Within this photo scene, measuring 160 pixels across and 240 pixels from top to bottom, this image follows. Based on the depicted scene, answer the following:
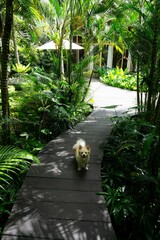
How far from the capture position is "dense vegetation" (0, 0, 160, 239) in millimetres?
3053

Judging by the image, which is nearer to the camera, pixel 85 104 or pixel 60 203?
pixel 60 203

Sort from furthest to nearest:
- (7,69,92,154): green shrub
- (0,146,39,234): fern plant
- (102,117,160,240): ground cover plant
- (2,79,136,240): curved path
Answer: (7,69,92,154): green shrub → (102,117,160,240): ground cover plant → (0,146,39,234): fern plant → (2,79,136,240): curved path

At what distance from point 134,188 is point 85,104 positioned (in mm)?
3767

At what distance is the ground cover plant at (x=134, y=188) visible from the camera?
9.35ft

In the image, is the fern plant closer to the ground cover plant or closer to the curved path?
the curved path

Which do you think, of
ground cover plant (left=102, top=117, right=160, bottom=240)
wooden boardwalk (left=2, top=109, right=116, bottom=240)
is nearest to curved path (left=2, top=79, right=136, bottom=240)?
wooden boardwalk (left=2, top=109, right=116, bottom=240)

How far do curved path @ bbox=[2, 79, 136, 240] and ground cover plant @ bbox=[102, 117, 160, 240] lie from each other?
11.4 inches

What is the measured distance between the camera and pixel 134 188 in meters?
3.58

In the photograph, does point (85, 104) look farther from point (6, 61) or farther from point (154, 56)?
point (6, 61)

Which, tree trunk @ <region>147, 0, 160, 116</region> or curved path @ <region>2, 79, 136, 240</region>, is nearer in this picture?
curved path @ <region>2, 79, 136, 240</region>

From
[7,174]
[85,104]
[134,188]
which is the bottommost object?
[134,188]

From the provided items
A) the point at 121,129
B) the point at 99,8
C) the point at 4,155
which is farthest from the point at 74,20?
the point at 4,155

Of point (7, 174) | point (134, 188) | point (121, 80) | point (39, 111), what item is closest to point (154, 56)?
point (134, 188)

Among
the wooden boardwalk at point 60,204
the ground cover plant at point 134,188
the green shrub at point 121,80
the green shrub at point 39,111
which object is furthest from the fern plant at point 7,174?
the green shrub at point 121,80
